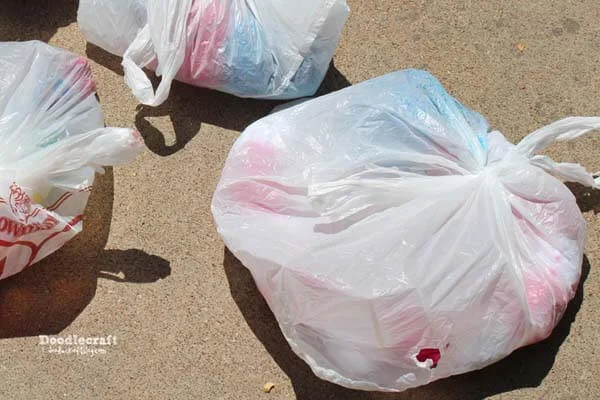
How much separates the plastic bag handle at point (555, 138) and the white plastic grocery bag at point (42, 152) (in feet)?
2.44

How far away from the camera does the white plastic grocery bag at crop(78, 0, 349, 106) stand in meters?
1.62

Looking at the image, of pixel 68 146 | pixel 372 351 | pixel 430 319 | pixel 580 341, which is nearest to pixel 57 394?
pixel 68 146

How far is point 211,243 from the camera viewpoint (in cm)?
156

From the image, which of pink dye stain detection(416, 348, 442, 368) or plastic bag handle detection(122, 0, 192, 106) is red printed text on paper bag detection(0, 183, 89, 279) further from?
pink dye stain detection(416, 348, 442, 368)

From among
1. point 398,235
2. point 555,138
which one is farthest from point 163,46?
point 555,138

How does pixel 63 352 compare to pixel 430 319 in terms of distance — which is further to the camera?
pixel 63 352

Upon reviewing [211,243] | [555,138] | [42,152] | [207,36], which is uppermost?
[555,138]

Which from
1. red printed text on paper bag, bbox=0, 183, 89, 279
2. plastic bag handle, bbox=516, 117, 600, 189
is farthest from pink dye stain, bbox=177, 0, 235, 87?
plastic bag handle, bbox=516, 117, 600, 189

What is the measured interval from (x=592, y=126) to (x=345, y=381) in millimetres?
702

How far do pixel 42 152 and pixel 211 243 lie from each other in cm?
38

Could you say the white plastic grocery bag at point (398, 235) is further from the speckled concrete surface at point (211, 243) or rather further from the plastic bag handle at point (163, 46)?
the plastic bag handle at point (163, 46)

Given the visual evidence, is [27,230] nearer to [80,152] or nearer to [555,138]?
[80,152]

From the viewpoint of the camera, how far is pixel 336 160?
137cm

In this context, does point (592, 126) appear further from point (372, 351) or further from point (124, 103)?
point (124, 103)
